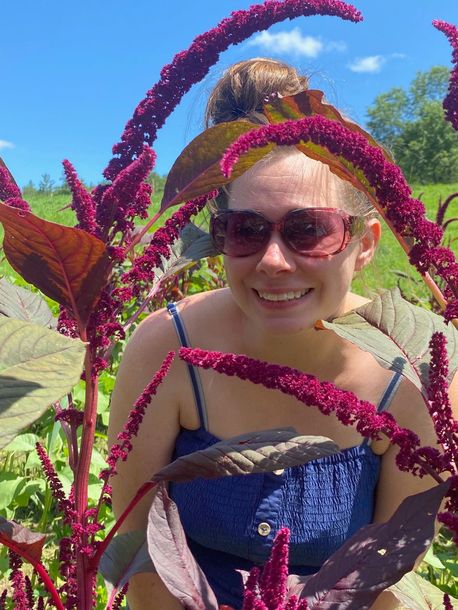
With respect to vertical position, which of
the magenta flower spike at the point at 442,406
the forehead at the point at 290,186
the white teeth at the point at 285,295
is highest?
the forehead at the point at 290,186

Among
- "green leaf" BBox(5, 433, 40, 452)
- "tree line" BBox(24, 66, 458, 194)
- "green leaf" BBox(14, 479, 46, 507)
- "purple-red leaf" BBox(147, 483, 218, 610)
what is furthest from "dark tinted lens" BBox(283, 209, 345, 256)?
"tree line" BBox(24, 66, 458, 194)

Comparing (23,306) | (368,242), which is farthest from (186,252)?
(368,242)

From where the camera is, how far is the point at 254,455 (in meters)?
0.62

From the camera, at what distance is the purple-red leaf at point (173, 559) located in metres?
0.60

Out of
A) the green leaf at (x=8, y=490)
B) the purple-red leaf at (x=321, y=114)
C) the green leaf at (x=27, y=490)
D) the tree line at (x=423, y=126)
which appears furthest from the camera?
the tree line at (x=423, y=126)

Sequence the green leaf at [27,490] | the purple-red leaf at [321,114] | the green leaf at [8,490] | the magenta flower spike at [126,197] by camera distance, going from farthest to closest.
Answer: the green leaf at [27,490] < the green leaf at [8,490] < the magenta flower spike at [126,197] < the purple-red leaf at [321,114]

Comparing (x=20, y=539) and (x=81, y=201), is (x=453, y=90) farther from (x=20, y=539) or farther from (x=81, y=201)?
(x=20, y=539)

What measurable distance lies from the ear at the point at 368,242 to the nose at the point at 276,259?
0.33 metres

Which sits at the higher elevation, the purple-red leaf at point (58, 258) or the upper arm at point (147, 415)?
the purple-red leaf at point (58, 258)

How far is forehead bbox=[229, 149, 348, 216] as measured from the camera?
4.15 ft

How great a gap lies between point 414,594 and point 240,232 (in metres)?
0.75

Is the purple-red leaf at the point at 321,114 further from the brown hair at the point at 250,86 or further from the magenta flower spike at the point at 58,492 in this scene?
the brown hair at the point at 250,86

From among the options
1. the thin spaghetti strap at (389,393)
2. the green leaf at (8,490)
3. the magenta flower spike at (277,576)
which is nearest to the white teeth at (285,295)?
the thin spaghetti strap at (389,393)

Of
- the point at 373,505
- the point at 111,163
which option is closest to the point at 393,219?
the point at 111,163
